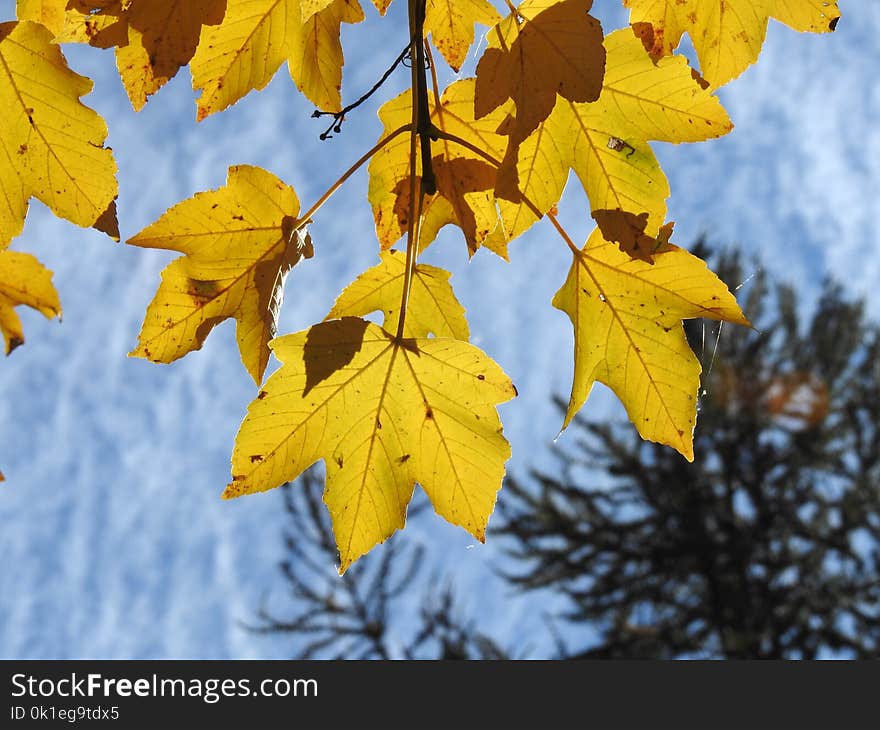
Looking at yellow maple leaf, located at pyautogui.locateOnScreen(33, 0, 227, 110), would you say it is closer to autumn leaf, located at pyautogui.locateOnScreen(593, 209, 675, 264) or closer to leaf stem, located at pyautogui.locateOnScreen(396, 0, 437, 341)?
leaf stem, located at pyautogui.locateOnScreen(396, 0, 437, 341)

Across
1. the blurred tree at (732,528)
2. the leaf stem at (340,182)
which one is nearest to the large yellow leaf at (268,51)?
the leaf stem at (340,182)

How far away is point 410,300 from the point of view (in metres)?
0.77

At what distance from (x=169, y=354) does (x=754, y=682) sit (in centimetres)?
354

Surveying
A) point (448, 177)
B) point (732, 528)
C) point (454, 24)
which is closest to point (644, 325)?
point (448, 177)

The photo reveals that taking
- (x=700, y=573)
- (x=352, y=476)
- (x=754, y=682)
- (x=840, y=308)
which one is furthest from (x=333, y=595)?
(x=352, y=476)

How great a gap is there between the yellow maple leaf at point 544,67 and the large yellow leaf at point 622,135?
11 centimetres

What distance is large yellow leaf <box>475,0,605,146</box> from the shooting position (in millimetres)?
528

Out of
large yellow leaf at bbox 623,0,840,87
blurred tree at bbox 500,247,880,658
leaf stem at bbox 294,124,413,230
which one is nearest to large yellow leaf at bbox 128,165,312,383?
leaf stem at bbox 294,124,413,230

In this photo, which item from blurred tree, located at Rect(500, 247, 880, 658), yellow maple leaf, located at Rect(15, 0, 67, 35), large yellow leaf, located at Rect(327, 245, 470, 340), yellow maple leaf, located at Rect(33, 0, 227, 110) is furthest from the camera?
blurred tree, located at Rect(500, 247, 880, 658)

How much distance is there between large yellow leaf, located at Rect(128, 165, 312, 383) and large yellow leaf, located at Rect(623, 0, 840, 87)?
0.32 m

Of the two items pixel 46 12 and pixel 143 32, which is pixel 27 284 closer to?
pixel 46 12

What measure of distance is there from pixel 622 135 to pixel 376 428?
0.35 meters

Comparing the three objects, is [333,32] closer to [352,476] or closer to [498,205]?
[498,205]

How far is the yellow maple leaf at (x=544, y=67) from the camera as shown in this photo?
0.53m
